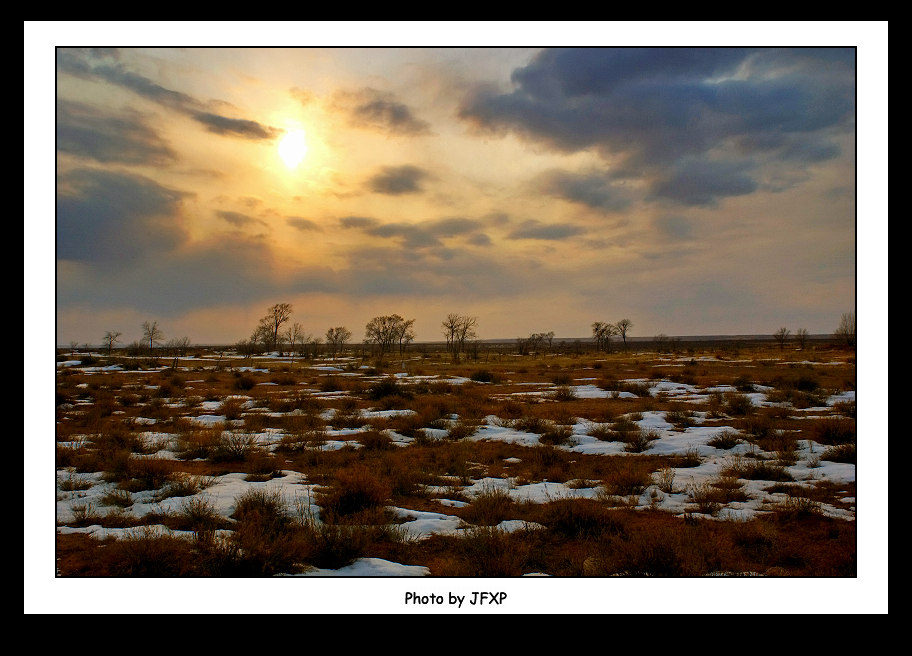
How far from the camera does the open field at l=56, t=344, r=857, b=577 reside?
432 cm

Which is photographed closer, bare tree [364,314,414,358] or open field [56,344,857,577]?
open field [56,344,857,577]

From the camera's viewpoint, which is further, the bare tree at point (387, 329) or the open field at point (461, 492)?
the bare tree at point (387, 329)

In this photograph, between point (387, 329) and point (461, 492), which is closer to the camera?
point (461, 492)

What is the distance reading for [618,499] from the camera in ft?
21.3

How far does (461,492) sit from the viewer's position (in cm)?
702

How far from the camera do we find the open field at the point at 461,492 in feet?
14.2

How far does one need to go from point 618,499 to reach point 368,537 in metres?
3.76
